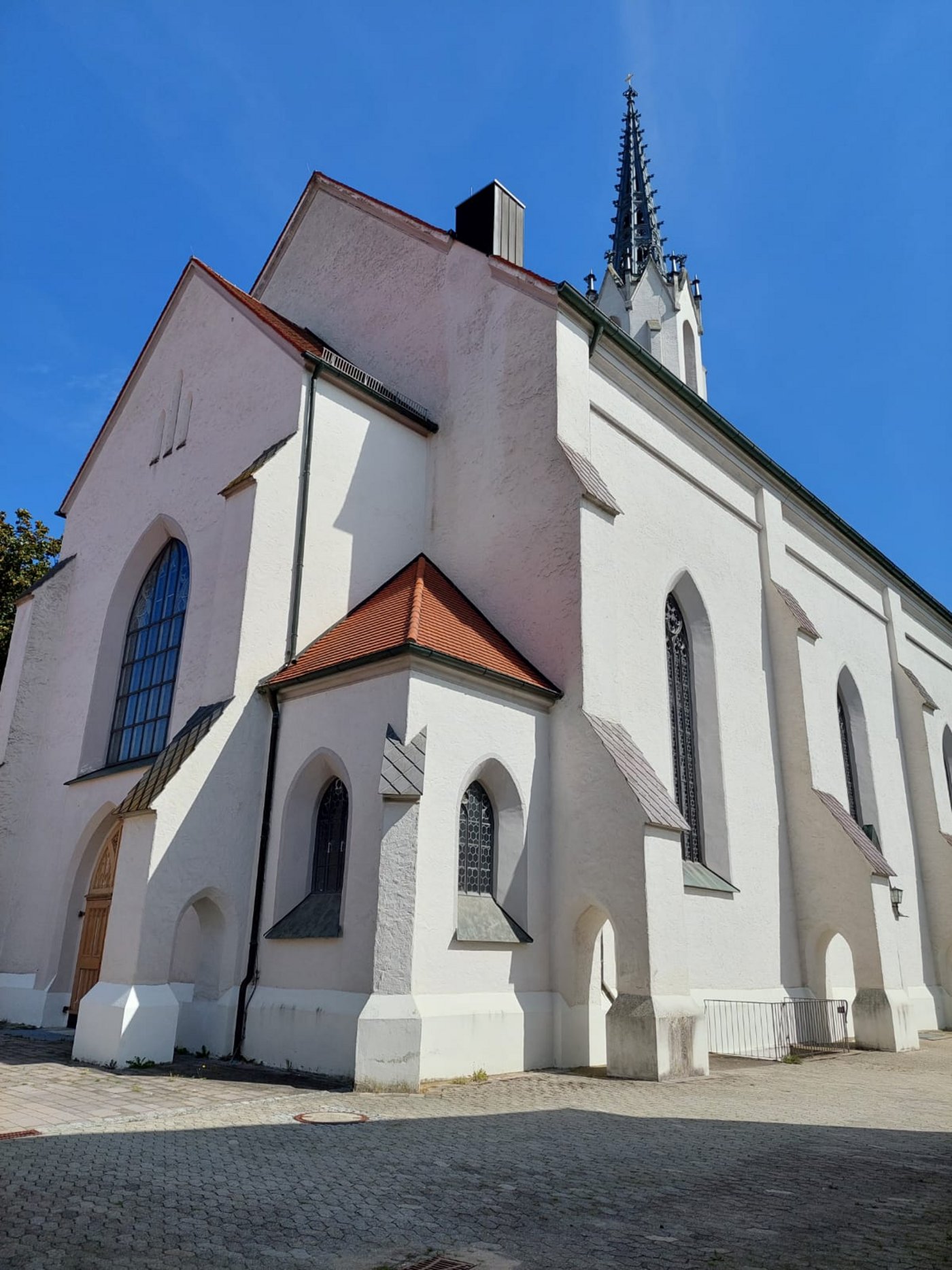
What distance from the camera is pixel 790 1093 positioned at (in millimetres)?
9859

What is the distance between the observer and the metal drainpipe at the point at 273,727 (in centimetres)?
1110

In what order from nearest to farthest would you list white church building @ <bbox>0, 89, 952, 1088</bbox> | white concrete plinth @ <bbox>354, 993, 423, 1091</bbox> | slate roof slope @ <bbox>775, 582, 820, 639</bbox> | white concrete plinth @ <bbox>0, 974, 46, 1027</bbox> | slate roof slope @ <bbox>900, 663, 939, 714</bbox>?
white concrete plinth @ <bbox>354, 993, 423, 1091</bbox>, white church building @ <bbox>0, 89, 952, 1088</bbox>, white concrete plinth @ <bbox>0, 974, 46, 1027</bbox>, slate roof slope @ <bbox>775, 582, 820, 639</bbox>, slate roof slope @ <bbox>900, 663, 939, 714</bbox>

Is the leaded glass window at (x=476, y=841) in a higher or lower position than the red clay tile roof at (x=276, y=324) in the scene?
lower

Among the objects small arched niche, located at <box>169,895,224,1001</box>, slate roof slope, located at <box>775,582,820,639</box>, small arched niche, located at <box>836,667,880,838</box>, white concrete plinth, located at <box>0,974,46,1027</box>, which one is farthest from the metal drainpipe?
small arched niche, located at <box>836,667,880,838</box>

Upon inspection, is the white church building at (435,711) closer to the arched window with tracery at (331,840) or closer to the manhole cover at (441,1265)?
the arched window with tracery at (331,840)

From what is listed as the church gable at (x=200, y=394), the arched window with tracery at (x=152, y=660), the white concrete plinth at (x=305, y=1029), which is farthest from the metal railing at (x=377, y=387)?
the white concrete plinth at (x=305, y=1029)

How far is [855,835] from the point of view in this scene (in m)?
15.9

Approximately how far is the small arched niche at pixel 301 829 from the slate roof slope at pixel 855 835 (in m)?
9.33

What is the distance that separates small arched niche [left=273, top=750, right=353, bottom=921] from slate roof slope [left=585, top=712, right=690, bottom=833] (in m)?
3.41

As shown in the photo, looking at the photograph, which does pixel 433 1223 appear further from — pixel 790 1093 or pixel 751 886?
pixel 751 886

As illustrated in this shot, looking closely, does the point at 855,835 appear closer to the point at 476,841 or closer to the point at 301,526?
the point at 476,841

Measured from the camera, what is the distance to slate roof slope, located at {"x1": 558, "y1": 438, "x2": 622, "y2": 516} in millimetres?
13008

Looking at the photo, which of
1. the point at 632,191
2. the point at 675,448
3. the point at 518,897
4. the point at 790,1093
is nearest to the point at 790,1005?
the point at 790,1093

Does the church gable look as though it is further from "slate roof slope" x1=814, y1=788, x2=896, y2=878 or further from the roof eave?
"slate roof slope" x1=814, y1=788, x2=896, y2=878
